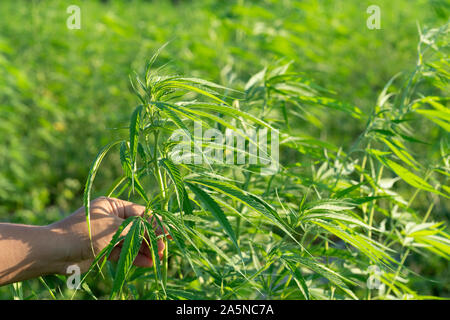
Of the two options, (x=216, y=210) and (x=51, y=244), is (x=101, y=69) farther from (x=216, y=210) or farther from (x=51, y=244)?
(x=216, y=210)

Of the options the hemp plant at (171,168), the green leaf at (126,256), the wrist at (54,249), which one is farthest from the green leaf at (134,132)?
the wrist at (54,249)

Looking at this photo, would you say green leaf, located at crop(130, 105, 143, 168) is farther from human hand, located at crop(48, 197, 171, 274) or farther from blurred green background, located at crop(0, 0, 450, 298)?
blurred green background, located at crop(0, 0, 450, 298)

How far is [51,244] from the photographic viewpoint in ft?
3.72

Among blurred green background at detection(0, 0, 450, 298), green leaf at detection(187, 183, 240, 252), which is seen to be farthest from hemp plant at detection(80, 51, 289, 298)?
blurred green background at detection(0, 0, 450, 298)

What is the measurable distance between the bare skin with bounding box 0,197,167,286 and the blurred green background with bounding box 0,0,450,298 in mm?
2394

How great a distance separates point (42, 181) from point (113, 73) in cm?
120

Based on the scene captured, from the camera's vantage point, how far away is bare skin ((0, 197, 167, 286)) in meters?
1.12

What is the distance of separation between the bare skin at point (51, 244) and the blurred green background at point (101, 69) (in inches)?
94.3

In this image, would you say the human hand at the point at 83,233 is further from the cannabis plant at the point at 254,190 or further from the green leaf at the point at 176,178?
the green leaf at the point at 176,178

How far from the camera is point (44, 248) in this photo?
1.13 meters

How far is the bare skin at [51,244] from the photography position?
3.67 feet

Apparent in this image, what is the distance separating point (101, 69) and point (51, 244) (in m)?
3.65
